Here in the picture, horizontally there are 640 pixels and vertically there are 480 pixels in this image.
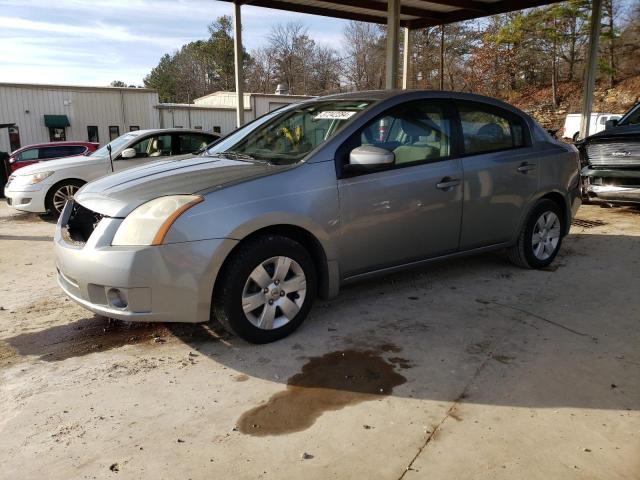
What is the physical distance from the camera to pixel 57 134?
24125 millimetres

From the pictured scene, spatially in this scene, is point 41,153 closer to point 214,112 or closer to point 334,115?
point 334,115

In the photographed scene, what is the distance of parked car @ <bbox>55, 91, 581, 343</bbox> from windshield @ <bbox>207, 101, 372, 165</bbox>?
0.7 inches

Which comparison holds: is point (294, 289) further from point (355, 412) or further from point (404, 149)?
point (404, 149)

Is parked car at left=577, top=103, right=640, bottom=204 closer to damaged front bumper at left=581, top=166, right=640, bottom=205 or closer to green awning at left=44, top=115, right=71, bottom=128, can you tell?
damaged front bumper at left=581, top=166, right=640, bottom=205

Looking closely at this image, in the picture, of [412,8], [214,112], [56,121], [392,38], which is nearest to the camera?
[392,38]

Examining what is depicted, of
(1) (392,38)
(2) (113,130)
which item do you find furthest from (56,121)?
(1) (392,38)

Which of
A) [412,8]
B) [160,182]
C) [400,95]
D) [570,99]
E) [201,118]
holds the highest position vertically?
[412,8]

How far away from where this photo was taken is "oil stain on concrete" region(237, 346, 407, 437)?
2664mm

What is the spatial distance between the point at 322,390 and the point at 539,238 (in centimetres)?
318

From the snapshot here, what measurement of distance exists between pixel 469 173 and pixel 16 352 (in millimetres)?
3604

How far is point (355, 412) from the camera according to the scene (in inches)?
108

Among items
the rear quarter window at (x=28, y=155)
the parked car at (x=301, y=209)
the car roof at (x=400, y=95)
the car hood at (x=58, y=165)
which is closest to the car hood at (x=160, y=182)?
the parked car at (x=301, y=209)

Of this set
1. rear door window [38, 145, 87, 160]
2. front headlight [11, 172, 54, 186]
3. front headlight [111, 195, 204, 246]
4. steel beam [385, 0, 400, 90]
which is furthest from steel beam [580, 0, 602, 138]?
rear door window [38, 145, 87, 160]

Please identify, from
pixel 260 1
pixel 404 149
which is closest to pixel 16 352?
pixel 404 149
